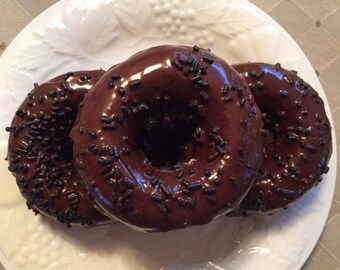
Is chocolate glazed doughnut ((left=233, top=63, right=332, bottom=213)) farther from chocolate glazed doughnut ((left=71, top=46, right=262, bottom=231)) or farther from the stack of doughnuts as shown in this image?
chocolate glazed doughnut ((left=71, top=46, right=262, bottom=231))

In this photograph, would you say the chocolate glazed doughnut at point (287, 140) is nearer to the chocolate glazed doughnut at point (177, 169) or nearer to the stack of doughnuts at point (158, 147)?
the stack of doughnuts at point (158, 147)

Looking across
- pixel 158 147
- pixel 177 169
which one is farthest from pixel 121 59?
pixel 177 169

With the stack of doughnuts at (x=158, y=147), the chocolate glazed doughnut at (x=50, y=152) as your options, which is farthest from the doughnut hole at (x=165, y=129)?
the chocolate glazed doughnut at (x=50, y=152)

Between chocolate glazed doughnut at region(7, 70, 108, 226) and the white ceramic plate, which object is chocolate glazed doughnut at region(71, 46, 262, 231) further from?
the white ceramic plate

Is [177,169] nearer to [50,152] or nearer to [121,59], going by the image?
[50,152]

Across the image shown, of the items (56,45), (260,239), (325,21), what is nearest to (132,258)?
(260,239)

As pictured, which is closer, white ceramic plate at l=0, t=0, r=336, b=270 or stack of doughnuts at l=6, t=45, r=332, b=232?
stack of doughnuts at l=6, t=45, r=332, b=232

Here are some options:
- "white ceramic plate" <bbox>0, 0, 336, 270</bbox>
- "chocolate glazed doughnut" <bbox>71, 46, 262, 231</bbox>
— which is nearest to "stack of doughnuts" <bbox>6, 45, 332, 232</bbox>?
"chocolate glazed doughnut" <bbox>71, 46, 262, 231</bbox>
